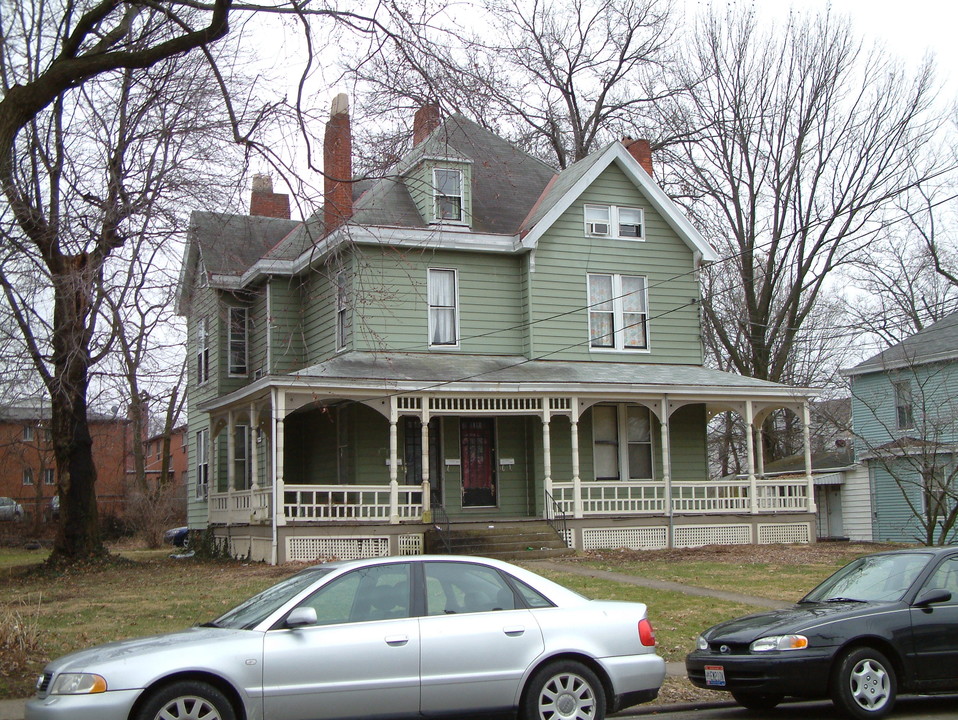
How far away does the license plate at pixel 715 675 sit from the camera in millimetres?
9648

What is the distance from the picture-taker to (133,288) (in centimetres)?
1480

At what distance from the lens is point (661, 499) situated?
25.1 m

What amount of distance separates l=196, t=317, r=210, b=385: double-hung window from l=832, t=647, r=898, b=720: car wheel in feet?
78.1

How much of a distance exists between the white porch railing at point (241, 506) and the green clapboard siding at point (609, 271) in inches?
283

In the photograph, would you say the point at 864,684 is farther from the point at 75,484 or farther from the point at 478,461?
the point at 75,484

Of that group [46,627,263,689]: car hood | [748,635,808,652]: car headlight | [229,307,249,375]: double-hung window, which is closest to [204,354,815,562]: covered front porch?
[229,307,249,375]: double-hung window

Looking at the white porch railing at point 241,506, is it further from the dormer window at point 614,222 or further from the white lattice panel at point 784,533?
the white lattice panel at point 784,533

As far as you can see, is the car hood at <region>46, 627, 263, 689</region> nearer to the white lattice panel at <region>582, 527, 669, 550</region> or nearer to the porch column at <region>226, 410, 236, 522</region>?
the white lattice panel at <region>582, 527, 669, 550</region>

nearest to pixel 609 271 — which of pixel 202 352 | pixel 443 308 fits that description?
pixel 443 308

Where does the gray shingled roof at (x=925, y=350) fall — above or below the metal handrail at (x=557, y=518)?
above

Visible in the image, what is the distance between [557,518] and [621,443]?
11.9 feet

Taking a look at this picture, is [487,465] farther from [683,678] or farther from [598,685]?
[598,685]

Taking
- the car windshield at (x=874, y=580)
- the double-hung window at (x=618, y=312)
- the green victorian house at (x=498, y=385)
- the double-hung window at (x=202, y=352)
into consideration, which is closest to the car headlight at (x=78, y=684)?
the car windshield at (x=874, y=580)

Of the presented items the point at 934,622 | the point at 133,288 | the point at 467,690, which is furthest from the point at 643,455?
the point at 467,690
